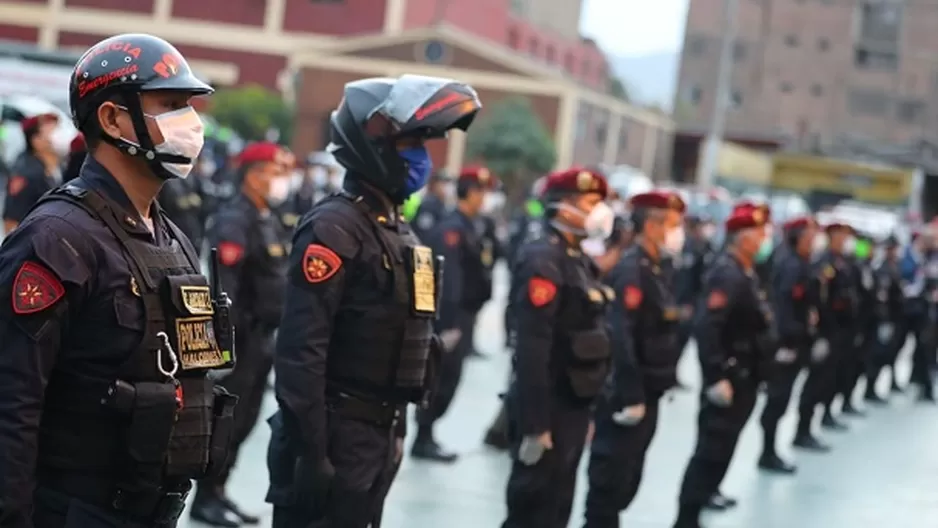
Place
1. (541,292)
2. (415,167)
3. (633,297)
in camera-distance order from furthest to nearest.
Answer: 1. (633,297)
2. (541,292)
3. (415,167)

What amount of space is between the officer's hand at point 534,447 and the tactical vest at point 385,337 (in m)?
1.17

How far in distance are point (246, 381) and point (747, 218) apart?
3113 millimetres

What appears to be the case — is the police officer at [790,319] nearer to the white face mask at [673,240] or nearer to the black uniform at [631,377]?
the white face mask at [673,240]

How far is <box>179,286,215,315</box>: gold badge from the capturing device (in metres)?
3.21

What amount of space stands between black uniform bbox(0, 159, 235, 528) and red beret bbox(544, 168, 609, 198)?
3.25m

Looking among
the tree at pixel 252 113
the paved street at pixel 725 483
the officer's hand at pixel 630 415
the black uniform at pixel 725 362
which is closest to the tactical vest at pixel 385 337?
the officer's hand at pixel 630 415

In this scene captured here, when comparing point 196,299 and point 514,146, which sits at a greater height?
point 514,146

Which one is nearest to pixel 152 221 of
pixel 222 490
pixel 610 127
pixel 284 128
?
pixel 222 490

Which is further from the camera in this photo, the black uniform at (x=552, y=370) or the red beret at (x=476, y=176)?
the red beret at (x=476, y=176)

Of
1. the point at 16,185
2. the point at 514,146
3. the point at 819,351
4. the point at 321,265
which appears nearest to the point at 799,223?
the point at 819,351

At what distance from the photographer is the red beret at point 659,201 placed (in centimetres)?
730

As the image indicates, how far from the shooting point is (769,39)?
2628 inches

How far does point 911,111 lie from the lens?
65.2 meters

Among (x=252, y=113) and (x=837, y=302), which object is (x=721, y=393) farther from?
(x=252, y=113)
